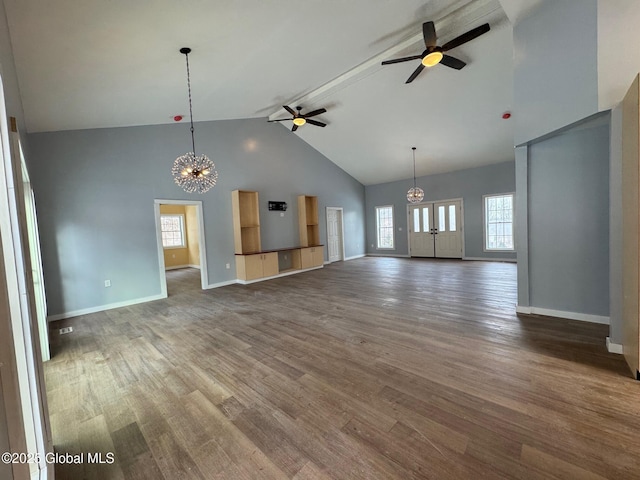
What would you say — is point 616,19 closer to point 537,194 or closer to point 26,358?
point 537,194

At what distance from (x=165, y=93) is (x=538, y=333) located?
5.99 meters

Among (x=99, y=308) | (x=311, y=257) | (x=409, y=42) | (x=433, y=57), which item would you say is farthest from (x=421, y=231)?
(x=99, y=308)

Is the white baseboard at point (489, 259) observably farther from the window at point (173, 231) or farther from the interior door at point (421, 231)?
the window at point (173, 231)

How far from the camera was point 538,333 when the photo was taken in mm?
2881

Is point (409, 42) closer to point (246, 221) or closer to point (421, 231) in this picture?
point (246, 221)

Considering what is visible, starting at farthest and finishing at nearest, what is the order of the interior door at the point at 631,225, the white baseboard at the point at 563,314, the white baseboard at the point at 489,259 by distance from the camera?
the white baseboard at the point at 489,259 → the white baseboard at the point at 563,314 → the interior door at the point at 631,225

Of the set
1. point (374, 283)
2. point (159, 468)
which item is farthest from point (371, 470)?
point (374, 283)

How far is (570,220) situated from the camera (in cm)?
315

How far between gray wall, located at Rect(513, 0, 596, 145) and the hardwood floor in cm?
237

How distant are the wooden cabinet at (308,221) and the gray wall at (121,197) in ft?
4.13

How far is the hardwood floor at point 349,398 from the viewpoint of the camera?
142cm

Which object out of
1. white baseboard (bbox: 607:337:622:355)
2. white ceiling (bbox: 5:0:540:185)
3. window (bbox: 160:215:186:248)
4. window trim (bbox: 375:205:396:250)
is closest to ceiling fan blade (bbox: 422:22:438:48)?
white ceiling (bbox: 5:0:540:185)

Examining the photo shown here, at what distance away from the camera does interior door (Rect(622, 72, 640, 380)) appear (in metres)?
1.95

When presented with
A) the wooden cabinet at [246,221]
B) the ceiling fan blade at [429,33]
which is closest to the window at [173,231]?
the wooden cabinet at [246,221]
